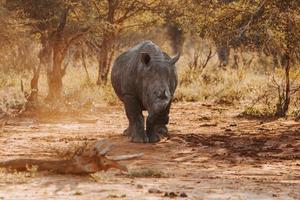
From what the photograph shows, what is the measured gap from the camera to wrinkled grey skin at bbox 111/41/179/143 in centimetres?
1032

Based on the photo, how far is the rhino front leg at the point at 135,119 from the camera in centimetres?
1103

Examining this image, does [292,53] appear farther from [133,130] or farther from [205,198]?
[205,198]

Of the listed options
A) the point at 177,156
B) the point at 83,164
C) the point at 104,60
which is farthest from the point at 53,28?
the point at 83,164

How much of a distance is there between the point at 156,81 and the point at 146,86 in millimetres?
217

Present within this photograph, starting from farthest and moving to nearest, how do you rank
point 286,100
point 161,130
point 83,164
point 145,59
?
point 286,100
point 161,130
point 145,59
point 83,164

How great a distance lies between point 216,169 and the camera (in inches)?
342

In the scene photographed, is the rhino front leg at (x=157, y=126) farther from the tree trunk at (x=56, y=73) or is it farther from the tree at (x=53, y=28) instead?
the tree trunk at (x=56, y=73)

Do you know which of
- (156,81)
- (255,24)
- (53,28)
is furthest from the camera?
(53,28)

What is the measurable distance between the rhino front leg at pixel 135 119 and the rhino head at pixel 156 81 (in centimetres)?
48

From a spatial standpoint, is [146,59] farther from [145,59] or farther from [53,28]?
[53,28]

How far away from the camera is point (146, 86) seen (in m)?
10.5

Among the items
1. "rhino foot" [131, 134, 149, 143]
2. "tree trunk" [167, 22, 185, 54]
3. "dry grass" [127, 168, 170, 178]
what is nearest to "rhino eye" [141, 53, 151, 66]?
"rhino foot" [131, 134, 149, 143]

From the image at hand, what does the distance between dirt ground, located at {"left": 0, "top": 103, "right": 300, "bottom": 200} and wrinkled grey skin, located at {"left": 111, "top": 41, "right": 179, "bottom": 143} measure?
1.15 feet

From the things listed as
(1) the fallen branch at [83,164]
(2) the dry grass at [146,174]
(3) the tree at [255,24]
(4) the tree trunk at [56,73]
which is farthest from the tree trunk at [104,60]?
(1) the fallen branch at [83,164]
